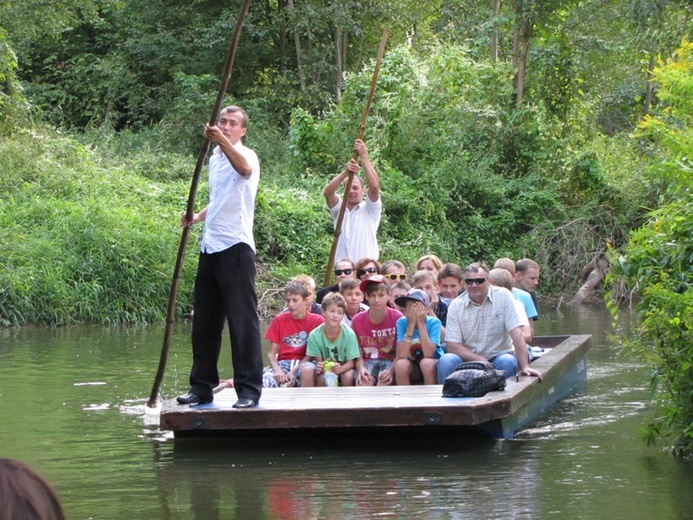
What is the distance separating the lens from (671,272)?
5.82 metres

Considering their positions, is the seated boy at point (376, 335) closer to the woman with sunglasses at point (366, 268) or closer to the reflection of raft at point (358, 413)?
the reflection of raft at point (358, 413)

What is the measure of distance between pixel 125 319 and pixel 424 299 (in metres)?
9.06

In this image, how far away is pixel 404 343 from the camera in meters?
7.65

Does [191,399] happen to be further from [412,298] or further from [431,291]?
[431,291]

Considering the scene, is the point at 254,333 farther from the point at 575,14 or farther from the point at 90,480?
the point at 575,14

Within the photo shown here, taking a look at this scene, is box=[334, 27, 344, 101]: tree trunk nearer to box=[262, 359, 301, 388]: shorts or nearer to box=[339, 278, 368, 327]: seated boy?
box=[339, 278, 368, 327]: seated boy

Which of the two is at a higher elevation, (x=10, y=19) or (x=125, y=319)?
(x=10, y=19)

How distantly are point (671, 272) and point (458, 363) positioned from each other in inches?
80.7

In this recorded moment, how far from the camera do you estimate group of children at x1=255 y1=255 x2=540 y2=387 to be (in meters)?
7.60

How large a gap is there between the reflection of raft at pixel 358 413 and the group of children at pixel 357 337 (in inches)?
12.3

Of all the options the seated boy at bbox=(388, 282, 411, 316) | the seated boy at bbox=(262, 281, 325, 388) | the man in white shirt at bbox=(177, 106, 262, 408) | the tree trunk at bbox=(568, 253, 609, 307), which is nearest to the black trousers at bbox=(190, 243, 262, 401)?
the man in white shirt at bbox=(177, 106, 262, 408)

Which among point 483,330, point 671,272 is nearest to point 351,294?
point 483,330

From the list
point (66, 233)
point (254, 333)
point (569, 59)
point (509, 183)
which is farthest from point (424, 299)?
point (569, 59)

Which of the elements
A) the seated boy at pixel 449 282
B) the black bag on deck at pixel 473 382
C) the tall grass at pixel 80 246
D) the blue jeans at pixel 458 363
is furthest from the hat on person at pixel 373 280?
the tall grass at pixel 80 246
